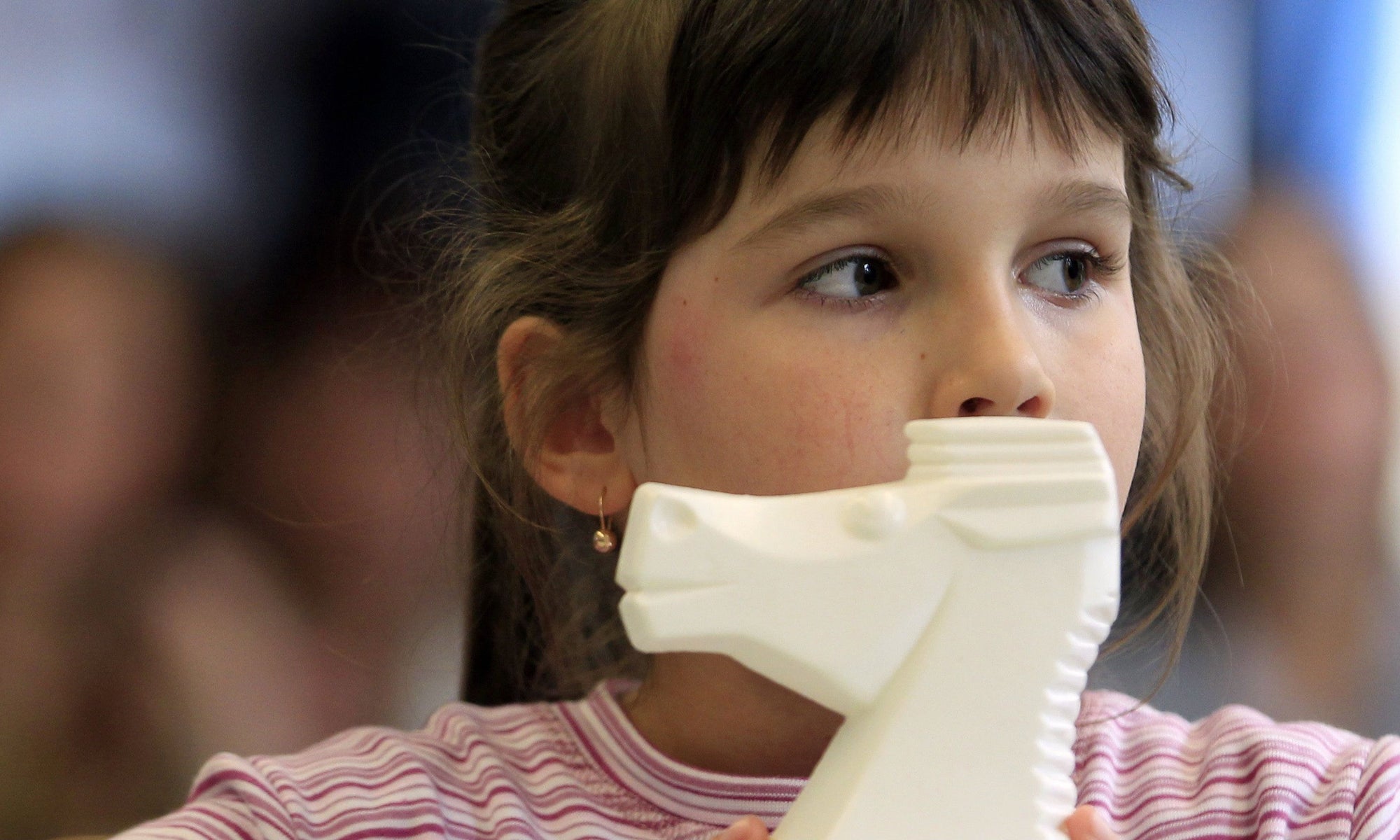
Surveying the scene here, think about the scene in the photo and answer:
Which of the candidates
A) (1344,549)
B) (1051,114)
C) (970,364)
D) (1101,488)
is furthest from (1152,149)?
(1344,549)

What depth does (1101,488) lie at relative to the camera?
0.54 meters

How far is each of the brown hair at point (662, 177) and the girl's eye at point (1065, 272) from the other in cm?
7

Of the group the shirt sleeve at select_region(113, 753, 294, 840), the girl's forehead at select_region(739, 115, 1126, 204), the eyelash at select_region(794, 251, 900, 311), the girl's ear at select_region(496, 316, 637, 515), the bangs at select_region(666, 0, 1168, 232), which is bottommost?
the shirt sleeve at select_region(113, 753, 294, 840)

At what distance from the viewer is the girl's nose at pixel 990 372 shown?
0.70 metres

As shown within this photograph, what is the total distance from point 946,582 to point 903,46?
0.35 metres

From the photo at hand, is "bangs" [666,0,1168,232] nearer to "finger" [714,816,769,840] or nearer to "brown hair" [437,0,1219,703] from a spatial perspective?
"brown hair" [437,0,1219,703]

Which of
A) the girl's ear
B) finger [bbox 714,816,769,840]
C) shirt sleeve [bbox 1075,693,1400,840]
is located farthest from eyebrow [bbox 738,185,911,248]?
shirt sleeve [bbox 1075,693,1400,840]

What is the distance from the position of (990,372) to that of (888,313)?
0.08 metres

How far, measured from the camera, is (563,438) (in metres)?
0.96

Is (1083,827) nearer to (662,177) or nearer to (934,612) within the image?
(934,612)

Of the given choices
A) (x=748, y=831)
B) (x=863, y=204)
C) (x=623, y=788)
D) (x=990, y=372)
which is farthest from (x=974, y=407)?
(x=623, y=788)

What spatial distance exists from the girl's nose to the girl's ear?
27cm

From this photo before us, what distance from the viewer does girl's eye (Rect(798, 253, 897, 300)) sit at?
0.78 m

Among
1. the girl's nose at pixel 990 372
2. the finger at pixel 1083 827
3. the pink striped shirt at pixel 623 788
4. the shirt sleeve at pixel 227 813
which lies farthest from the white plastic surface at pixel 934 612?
the shirt sleeve at pixel 227 813
